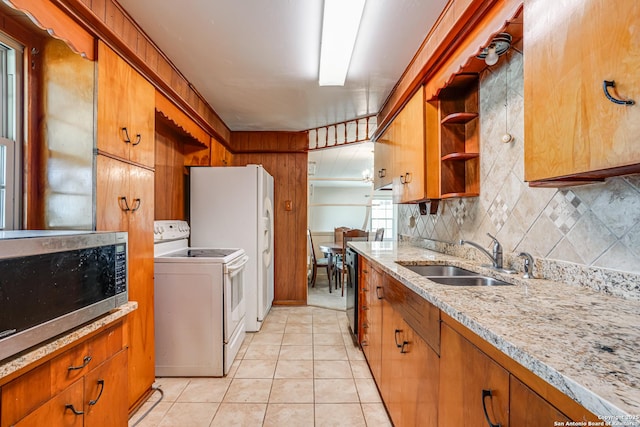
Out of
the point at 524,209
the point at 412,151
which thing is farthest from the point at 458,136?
the point at 524,209

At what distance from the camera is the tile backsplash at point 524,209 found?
106cm

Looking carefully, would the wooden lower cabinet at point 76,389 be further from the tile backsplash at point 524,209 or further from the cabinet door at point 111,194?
the tile backsplash at point 524,209

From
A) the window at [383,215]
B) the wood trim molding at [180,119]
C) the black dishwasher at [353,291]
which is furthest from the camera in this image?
the window at [383,215]

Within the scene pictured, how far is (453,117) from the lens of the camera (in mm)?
1973

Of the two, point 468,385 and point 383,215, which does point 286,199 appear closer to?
point 468,385

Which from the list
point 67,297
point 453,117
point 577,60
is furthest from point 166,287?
point 577,60

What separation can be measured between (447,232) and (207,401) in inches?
81.4

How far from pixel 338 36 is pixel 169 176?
77.2 inches

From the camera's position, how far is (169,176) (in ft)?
9.43

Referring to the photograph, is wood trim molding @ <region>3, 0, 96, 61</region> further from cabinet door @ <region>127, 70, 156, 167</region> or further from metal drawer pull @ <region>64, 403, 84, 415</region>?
metal drawer pull @ <region>64, 403, 84, 415</region>

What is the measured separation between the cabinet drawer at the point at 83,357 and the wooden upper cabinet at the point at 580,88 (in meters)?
1.74

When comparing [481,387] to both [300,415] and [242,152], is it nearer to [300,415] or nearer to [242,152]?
[300,415]

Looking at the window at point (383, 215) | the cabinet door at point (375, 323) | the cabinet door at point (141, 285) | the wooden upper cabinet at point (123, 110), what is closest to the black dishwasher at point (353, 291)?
the cabinet door at point (375, 323)

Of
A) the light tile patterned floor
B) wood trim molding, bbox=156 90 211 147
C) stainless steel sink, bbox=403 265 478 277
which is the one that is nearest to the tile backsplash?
stainless steel sink, bbox=403 265 478 277
